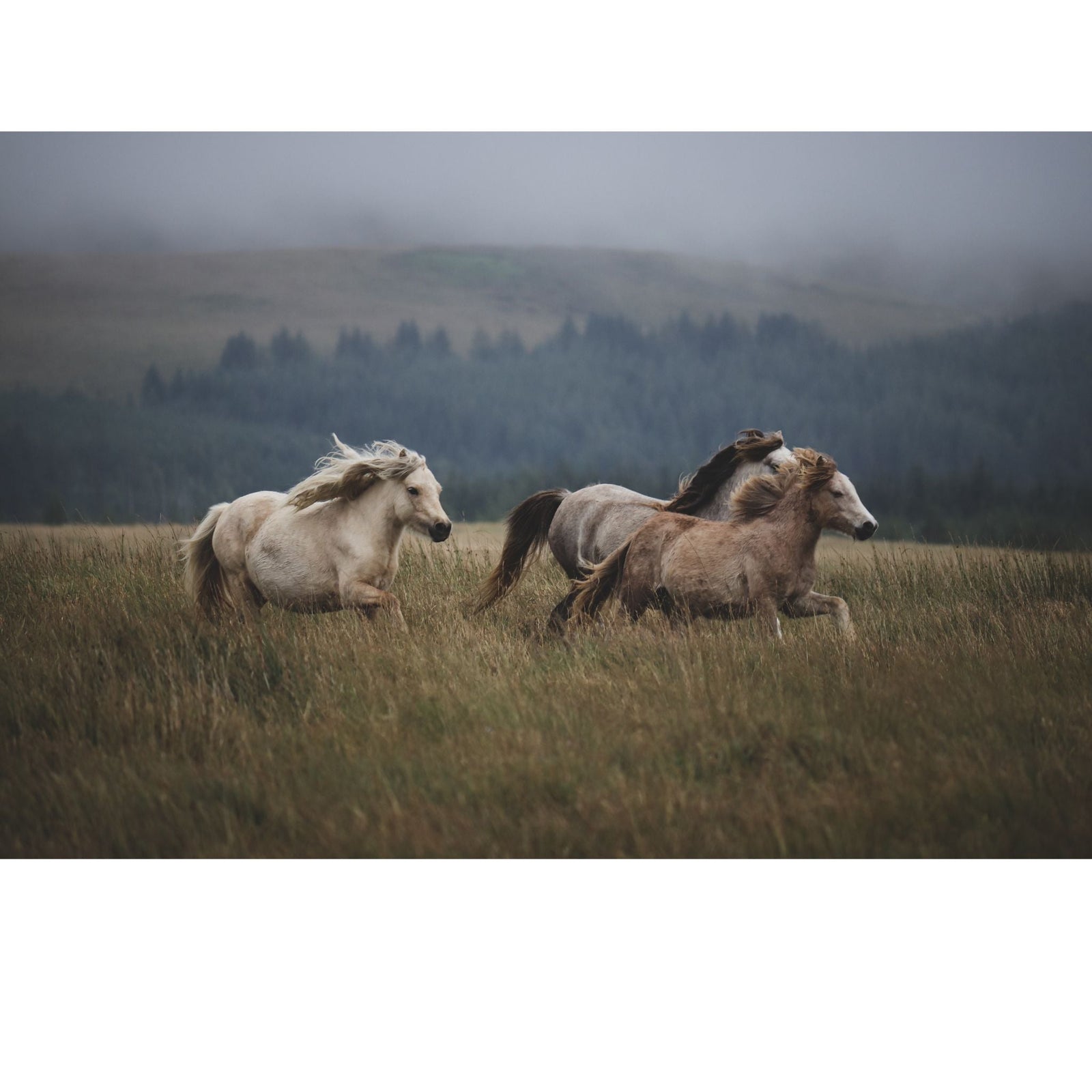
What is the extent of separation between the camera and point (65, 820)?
10.7 ft

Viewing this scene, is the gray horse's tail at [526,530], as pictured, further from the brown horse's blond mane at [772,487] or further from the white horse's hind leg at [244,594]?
the brown horse's blond mane at [772,487]

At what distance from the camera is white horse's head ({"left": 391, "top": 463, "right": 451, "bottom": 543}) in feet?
17.9

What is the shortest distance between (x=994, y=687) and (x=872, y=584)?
131 inches

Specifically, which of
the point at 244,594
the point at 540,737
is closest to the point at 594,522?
the point at 244,594

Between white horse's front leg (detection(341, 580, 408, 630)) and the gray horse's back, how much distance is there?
1.49 metres

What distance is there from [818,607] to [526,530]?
2.66 m

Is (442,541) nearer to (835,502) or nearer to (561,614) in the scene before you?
(561,614)

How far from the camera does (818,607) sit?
17.9 feet

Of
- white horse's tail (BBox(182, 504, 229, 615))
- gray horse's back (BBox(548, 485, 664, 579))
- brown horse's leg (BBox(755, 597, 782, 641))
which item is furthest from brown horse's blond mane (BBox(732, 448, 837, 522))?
white horse's tail (BBox(182, 504, 229, 615))

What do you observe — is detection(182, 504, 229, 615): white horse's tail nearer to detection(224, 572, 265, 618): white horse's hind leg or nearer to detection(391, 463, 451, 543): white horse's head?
detection(224, 572, 265, 618): white horse's hind leg

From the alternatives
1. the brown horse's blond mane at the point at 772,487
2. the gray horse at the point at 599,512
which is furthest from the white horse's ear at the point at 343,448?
the brown horse's blond mane at the point at 772,487

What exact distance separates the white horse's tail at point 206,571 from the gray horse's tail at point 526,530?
1875 millimetres

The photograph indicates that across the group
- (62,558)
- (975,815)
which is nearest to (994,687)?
(975,815)
